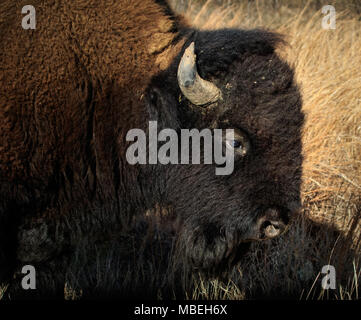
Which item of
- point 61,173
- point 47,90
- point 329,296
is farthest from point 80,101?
point 329,296

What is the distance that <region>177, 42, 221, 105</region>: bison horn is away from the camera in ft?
11.1

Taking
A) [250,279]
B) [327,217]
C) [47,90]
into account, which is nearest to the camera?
[47,90]

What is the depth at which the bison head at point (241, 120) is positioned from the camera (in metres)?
3.60

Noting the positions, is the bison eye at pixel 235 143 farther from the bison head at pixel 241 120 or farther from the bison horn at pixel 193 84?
the bison horn at pixel 193 84

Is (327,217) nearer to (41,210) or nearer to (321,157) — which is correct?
(321,157)

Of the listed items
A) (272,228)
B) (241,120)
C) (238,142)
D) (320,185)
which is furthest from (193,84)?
(320,185)

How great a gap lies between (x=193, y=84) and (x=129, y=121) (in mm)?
620

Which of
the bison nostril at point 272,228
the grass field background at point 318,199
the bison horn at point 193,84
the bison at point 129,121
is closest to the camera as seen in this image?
the bison horn at point 193,84

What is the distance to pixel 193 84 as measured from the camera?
344 cm

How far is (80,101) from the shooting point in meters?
3.67

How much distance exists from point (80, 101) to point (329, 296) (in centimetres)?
225

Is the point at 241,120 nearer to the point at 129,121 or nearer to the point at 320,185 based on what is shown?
the point at 129,121

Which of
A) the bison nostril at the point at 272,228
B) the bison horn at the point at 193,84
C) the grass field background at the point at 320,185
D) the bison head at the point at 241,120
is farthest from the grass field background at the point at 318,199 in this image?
the bison horn at the point at 193,84

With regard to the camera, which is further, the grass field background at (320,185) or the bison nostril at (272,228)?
the grass field background at (320,185)
